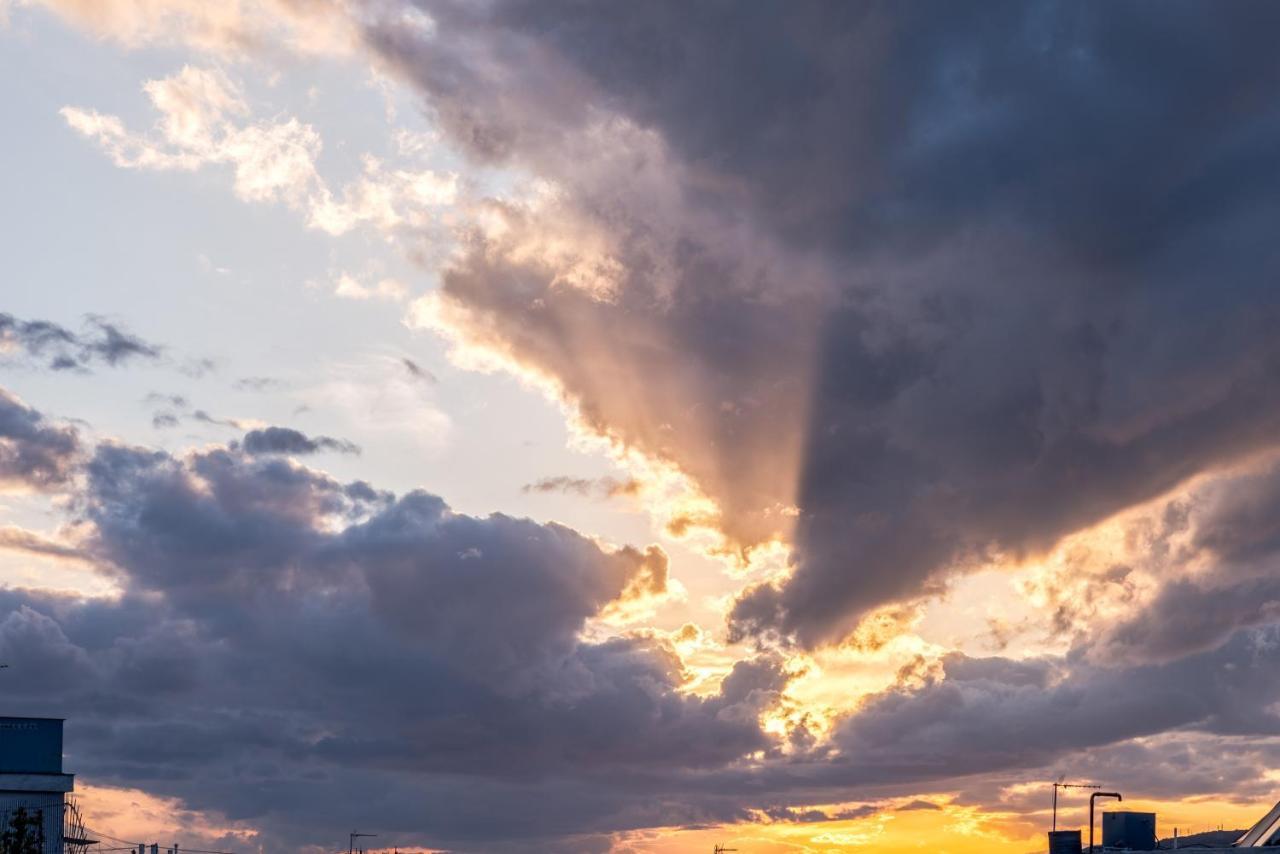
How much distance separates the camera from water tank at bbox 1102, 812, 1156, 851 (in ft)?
493

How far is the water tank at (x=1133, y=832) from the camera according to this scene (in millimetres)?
150250

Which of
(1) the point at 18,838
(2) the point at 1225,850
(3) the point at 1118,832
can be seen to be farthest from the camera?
(1) the point at 18,838

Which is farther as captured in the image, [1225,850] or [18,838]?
[18,838]

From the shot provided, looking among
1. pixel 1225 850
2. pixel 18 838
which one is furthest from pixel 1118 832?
pixel 18 838

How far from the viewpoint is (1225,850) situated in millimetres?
130500

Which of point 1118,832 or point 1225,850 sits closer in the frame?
point 1225,850

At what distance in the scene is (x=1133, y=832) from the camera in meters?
151

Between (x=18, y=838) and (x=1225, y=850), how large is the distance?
143m

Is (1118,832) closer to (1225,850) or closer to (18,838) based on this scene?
(1225,850)

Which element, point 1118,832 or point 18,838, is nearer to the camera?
point 1118,832

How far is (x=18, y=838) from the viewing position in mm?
182875

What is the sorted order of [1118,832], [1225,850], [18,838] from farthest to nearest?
[18,838]
[1118,832]
[1225,850]

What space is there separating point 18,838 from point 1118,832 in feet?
439
